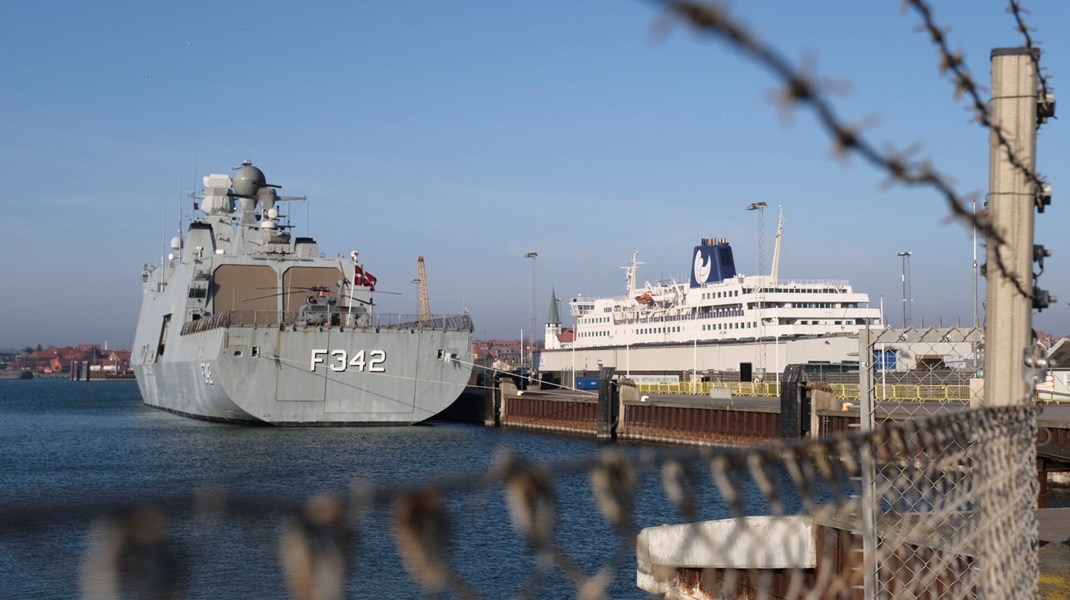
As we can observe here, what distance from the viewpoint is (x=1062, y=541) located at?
25.3ft

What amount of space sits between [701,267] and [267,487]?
178 ft

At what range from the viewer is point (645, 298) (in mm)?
75188

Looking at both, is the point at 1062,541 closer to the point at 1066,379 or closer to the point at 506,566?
the point at 506,566

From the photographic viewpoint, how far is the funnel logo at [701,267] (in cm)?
7262

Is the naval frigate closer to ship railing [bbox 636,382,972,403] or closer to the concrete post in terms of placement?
ship railing [bbox 636,382,972,403]

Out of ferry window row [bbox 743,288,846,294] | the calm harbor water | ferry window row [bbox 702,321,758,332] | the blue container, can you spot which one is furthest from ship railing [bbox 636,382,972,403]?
the blue container

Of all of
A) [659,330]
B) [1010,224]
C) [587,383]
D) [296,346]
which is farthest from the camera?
[659,330]

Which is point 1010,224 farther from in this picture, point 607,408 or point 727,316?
point 727,316

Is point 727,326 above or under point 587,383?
above

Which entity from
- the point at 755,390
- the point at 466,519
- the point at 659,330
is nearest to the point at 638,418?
the point at 755,390

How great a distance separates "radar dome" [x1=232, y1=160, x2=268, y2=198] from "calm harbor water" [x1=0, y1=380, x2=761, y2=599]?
38.4 feet

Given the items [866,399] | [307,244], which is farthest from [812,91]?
[307,244]

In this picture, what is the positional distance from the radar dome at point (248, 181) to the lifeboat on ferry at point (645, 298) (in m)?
30.5

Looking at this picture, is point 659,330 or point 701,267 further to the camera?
point 701,267
